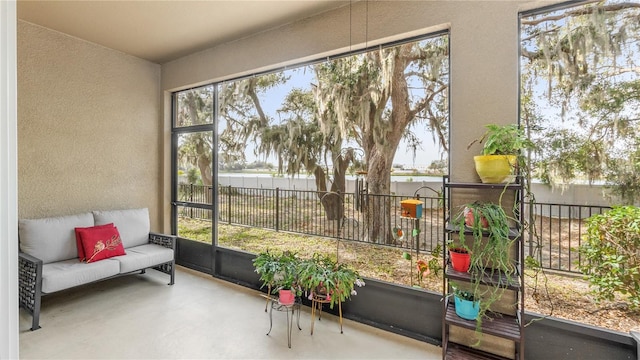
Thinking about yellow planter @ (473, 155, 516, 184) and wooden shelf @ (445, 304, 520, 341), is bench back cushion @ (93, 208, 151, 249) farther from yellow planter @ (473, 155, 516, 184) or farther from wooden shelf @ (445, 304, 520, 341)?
yellow planter @ (473, 155, 516, 184)

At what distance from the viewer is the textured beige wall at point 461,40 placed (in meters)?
2.18

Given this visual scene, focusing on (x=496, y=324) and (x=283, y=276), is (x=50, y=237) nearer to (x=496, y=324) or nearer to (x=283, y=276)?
(x=283, y=276)

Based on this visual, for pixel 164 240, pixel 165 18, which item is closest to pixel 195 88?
pixel 165 18

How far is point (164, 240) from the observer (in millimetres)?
3816

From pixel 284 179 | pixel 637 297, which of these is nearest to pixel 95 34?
pixel 284 179

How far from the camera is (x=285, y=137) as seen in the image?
363cm

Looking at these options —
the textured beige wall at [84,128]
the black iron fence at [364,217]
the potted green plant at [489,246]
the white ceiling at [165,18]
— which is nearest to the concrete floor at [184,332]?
the potted green plant at [489,246]

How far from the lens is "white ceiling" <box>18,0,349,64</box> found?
9.35 feet

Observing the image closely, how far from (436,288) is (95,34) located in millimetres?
4554

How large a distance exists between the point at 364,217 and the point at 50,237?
3288 millimetres

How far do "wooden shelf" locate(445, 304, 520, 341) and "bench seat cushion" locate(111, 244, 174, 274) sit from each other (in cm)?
315

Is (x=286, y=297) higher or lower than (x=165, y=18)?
lower

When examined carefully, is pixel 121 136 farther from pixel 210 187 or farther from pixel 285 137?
pixel 285 137

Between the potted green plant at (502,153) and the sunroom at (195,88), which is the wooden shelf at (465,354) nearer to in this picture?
the sunroom at (195,88)
